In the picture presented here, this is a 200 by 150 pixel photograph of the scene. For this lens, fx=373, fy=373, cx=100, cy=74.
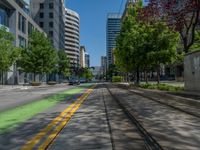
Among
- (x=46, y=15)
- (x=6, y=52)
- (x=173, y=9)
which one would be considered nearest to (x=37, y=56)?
(x=6, y=52)

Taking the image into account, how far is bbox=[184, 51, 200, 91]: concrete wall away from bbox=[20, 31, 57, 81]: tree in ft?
155

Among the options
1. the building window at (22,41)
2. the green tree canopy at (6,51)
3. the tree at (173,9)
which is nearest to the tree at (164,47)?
the tree at (173,9)

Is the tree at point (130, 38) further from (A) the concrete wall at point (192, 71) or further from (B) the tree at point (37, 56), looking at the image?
(B) the tree at point (37, 56)

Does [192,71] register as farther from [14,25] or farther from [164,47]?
[14,25]

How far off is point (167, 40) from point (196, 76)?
1113 centimetres

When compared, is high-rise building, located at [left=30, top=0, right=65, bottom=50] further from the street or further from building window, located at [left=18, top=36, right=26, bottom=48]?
the street

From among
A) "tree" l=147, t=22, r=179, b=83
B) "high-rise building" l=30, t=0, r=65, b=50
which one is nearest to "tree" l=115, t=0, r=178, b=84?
"tree" l=147, t=22, r=179, b=83

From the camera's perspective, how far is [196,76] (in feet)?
82.2

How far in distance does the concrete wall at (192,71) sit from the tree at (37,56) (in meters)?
47.2

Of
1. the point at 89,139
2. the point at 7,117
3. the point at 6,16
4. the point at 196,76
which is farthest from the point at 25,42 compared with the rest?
the point at 89,139

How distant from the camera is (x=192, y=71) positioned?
26031 millimetres

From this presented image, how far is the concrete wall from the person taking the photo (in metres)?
24.7

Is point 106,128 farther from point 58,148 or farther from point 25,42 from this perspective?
point 25,42

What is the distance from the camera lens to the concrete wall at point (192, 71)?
24717mm
